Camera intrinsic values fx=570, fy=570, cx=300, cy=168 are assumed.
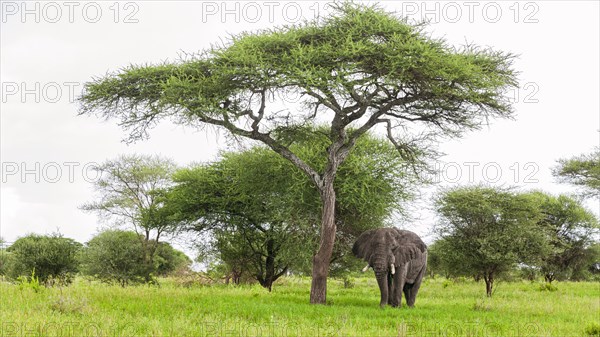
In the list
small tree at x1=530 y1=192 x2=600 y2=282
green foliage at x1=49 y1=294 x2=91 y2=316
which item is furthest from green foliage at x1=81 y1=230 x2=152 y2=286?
small tree at x1=530 y1=192 x2=600 y2=282

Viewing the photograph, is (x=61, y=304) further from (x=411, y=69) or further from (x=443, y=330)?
(x=411, y=69)

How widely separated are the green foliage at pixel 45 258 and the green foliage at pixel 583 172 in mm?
34333

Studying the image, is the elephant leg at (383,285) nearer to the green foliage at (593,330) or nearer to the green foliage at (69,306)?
the green foliage at (593,330)

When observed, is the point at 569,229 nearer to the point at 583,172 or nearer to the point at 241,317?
the point at 583,172

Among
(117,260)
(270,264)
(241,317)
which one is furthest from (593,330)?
(117,260)

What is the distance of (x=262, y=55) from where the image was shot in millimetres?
17906

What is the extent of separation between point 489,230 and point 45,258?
2731 cm

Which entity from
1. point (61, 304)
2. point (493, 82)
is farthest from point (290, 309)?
point (493, 82)

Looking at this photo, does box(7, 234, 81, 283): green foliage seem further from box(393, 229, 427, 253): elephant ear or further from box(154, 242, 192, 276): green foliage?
box(393, 229, 427, 253): elephant ear

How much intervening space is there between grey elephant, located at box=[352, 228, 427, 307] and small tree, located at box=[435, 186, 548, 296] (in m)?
9.36

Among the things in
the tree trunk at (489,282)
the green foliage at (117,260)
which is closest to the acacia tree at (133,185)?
the green foliage at (117,260)

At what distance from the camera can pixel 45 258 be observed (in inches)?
1448

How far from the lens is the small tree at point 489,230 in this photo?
89.0 feet

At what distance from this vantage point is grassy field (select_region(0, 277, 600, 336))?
11.1 meters
